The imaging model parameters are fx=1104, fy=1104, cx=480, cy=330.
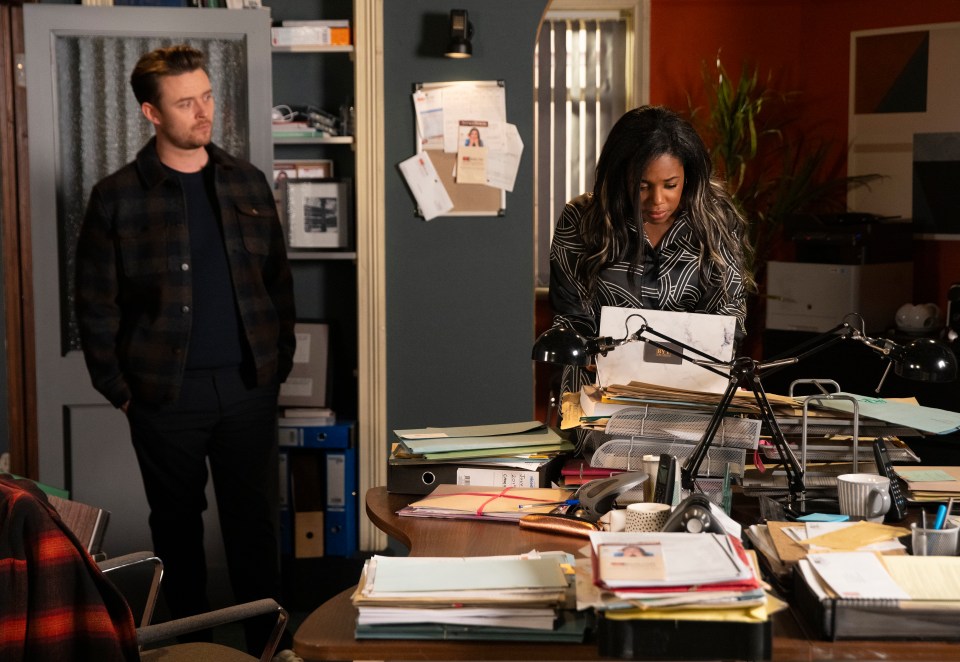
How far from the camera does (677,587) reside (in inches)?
55.4

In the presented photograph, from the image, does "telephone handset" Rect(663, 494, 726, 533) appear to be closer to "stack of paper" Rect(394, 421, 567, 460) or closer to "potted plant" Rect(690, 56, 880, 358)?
"stack of paper" Rect(394, 421, 567, 460)

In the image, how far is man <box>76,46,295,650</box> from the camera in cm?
309

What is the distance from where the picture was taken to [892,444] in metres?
2.26

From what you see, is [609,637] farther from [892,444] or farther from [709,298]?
[709,298]

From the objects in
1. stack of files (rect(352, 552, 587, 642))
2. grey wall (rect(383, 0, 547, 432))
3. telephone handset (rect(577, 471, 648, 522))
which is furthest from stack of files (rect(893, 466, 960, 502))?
grey wall (rect(383, 0, 547, 432))

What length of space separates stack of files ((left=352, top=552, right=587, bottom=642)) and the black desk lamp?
1.86 ft

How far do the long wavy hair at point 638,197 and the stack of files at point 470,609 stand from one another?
1163mm

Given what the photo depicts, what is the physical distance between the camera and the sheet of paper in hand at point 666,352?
7.23ft

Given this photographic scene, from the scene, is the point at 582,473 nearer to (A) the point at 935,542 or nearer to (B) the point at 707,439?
(B) the point at 707,439

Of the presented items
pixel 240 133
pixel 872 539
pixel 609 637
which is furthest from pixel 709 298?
pixel 240 133

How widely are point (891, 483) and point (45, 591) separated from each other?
145cm

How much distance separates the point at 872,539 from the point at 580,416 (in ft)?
2.12

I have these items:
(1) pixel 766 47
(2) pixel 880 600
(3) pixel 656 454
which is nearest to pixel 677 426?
(3) pixel 656 454

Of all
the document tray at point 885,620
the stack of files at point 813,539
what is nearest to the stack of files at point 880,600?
the document tray at point 885,620
